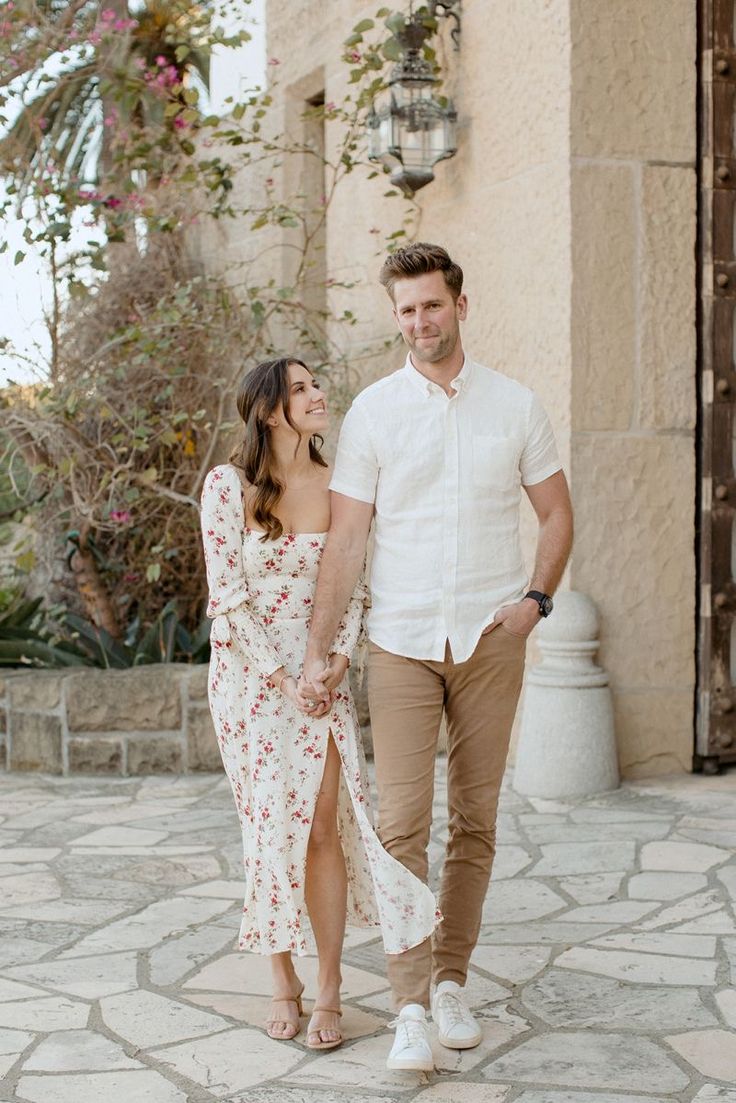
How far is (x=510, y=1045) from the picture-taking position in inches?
127

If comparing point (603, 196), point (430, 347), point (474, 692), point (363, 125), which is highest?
point (363, 125)

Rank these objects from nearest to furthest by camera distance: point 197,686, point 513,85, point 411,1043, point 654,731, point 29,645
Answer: point 411,1043 < point 654,731 < point 513,85 < point 197,686 < point 29,645

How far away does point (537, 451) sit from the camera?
130 inches

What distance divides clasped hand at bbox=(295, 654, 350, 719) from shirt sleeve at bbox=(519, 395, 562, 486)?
627 mm

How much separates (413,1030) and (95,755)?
359 cm

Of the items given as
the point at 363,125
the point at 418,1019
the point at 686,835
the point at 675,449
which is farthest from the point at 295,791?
the point at 363,125

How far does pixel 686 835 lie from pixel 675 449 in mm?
1679

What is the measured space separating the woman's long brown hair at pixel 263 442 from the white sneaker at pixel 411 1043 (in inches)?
43.1

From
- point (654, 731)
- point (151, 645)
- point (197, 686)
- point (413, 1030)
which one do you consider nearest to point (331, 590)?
point (413, 1030)

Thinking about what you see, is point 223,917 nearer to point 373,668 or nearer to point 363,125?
point 373,668

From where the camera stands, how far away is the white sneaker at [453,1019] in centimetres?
320

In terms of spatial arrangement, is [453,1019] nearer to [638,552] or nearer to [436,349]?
[436,349]

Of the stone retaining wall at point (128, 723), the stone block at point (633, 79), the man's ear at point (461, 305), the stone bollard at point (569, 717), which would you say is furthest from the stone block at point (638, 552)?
the man's ear at point (461, 305)

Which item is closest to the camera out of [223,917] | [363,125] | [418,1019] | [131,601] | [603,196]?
[418,1019]
